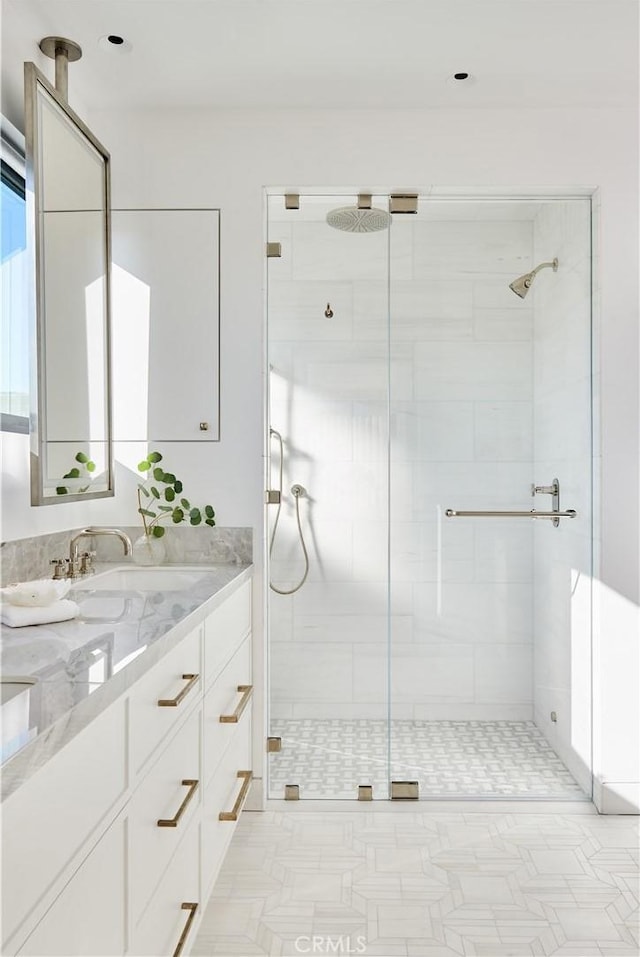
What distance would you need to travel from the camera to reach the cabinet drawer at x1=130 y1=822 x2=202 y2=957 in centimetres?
134

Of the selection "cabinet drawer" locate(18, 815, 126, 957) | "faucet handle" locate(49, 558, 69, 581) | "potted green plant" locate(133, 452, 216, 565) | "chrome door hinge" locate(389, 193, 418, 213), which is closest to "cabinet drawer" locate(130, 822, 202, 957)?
"cabinet drawer" locate(18, 815, 126, 957)

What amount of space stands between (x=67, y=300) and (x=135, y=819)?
1.53 meters

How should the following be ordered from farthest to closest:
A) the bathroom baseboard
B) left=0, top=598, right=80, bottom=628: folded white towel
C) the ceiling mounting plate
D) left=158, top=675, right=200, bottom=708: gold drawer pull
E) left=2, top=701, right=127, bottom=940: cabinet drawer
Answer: the bathroom baseboard
the ceiling mounting plate
left=0, top=598, right=80, bottom=628: folded white towel
left=158, top=675, right=200, bottom=708: gold drawer pull
left=2, top=701, right=127, bottom=940: cabinet drawer

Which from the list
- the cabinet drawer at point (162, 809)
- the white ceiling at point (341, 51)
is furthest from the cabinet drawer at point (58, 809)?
the white ceiling at point (341, 51)

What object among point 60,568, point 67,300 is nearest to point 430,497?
point 60,568

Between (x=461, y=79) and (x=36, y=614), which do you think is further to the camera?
(x=461, y=79)

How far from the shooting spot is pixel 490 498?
267 cm

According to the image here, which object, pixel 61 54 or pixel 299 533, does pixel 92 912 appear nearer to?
pixel 299 533

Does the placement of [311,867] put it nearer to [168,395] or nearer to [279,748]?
[279,748]

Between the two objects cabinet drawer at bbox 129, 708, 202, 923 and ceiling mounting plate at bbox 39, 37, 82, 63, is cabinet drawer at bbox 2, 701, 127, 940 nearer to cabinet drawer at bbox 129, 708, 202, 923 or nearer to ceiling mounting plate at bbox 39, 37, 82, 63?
cabinet drawer at bbox 129, 708, 202, 923

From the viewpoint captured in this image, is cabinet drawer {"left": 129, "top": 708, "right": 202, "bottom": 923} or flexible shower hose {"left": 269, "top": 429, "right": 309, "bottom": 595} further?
flexible shower hose {"left": 269, "top": 429, "right": 309, "bottom": 595}

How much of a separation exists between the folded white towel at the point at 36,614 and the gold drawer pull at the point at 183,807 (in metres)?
0.46

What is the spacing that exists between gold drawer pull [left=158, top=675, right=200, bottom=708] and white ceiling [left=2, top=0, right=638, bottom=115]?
1.75 m

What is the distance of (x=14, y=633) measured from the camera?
1.47 metres
